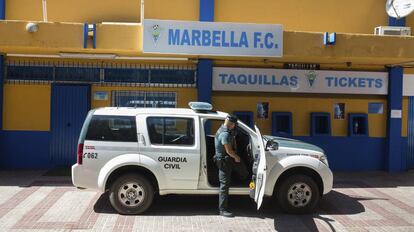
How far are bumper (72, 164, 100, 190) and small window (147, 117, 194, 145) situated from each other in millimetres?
1120

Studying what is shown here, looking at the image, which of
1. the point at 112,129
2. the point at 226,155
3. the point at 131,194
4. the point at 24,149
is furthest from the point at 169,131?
the point at 24,149

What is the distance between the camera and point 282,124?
12.2m

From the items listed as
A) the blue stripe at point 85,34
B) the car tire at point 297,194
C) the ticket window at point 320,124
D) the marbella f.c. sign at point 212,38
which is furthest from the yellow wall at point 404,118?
the blue stripe at point 85,34

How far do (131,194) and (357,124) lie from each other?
276 inches

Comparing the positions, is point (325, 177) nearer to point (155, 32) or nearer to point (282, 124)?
point (282, 124)

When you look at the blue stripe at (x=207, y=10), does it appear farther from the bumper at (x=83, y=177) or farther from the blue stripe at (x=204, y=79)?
the bumper at (x=83, y=177)

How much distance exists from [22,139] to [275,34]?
261 inches

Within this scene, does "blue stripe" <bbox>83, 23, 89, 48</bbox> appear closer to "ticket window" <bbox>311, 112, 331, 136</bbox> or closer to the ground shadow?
the ground shadow

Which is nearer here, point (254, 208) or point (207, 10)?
point (254, 208)

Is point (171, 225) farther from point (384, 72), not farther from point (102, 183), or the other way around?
point (384, 72)

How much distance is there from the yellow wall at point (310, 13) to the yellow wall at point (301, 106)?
1.82 metres

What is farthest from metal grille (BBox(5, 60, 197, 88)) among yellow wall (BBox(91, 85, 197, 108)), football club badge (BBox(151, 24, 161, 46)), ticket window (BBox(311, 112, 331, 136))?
ticket window (BBox(311, 112, 331, 136))

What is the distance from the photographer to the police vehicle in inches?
302

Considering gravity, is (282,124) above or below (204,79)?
below
